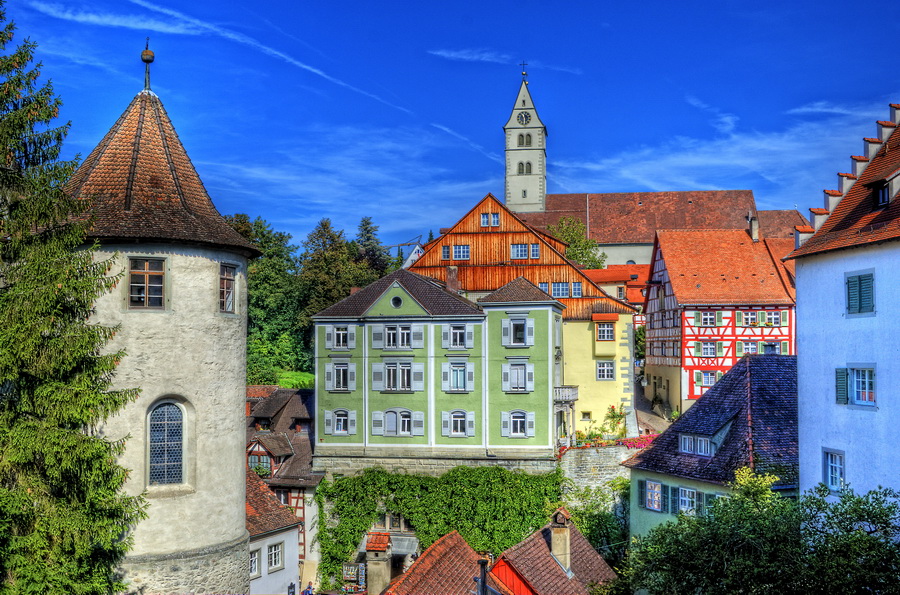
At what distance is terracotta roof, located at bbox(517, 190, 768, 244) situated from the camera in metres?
79.4

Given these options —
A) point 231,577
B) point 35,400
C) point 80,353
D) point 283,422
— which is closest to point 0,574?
point 35,400

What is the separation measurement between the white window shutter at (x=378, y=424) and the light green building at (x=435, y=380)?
0.20 ft

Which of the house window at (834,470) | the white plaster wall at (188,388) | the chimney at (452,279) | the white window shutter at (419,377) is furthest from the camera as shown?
the chimney at (452,279)

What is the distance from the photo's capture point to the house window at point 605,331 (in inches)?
1777

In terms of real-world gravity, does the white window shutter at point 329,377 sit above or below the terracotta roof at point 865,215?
below

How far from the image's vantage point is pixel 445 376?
38375mm

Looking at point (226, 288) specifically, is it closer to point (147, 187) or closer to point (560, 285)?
point (147, 187)

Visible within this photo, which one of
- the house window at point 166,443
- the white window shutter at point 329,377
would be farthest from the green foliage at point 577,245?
the house window at point 166,443

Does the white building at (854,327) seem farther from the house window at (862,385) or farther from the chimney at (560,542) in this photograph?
the chimney at (560,542)

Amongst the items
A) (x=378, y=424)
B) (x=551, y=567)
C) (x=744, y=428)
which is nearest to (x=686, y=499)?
(x=744, y=428)

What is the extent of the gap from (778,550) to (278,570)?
19.3 m

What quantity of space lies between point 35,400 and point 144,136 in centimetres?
807

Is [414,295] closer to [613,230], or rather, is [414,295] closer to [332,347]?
[332,347]

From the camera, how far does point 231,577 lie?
2050cm
